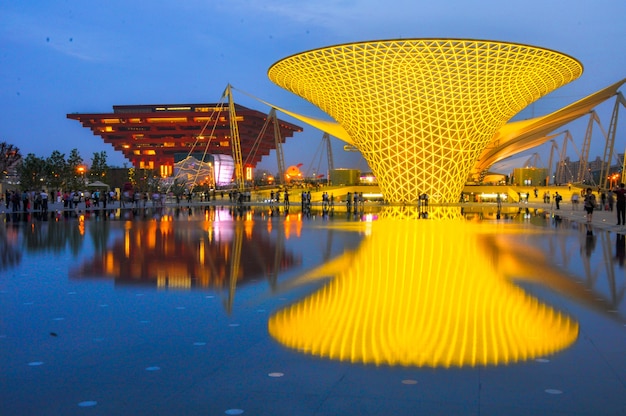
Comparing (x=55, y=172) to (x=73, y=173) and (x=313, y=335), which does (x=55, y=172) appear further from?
(x=313, y=335)

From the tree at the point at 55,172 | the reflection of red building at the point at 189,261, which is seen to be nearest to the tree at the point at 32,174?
the tree at the point at 55,172

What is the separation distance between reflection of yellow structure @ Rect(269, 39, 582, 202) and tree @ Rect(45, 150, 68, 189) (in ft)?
102

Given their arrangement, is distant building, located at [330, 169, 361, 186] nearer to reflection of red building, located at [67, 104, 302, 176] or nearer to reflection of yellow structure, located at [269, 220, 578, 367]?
reflection of red building, located at [67, 104, 302, 176]

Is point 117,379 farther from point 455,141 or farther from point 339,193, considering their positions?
point 339,193

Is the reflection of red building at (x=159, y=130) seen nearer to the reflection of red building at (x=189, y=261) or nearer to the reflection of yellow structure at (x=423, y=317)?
the reflection of red building at (x=189, y=261)

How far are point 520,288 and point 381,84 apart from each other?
36160mm

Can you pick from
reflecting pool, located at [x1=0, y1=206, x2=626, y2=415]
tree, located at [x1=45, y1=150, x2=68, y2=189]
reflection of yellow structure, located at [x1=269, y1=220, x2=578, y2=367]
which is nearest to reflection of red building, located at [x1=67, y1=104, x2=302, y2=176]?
tree, located at [x1=45, y1=150, x2=68, y2=189]

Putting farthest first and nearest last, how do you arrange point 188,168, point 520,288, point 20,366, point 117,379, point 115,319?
point 188,168 → point 520,288 → point 115,319 → point 20,366 → point 117,379

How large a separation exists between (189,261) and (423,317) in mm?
6949

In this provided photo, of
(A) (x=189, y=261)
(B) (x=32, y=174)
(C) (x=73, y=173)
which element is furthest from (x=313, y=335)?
(C) (x=73, y=173)

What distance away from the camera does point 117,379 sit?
5.29m

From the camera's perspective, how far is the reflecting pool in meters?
4.83

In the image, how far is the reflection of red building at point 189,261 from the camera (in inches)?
433

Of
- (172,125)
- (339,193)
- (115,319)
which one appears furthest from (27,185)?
(172,125)
